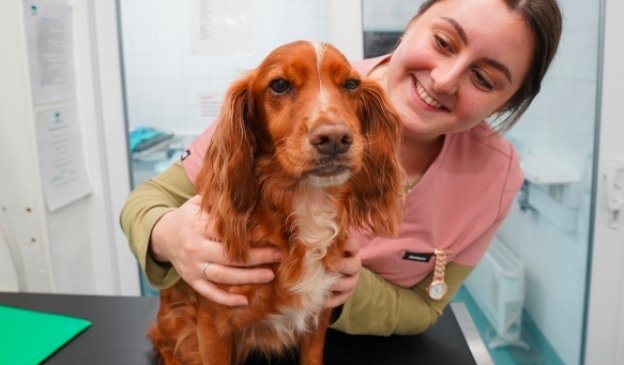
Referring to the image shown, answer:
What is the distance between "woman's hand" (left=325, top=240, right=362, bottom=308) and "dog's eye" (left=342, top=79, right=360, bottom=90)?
28cm

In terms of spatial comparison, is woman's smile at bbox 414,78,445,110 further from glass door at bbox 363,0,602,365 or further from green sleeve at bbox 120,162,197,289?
glass door at bbox 363,0,602,365

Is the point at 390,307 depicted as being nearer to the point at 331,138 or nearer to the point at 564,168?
the point at 331,138

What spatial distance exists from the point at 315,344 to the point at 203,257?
0.30 meters

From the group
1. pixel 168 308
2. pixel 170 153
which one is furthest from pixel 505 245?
pixel 168 308

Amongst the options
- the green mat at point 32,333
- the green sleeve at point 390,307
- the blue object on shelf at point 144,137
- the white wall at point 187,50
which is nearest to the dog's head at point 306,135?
the green sleeve at point 390,307

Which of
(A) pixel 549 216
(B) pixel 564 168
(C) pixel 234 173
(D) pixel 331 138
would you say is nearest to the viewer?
(D) pixel 331 138

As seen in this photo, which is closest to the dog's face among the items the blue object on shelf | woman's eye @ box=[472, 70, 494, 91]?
woman's eye @ box=[472, 70, 494, 91]

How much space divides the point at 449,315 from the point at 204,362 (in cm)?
71

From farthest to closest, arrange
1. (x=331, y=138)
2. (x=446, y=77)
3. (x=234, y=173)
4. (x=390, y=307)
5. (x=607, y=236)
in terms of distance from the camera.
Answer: (x=607, y=236) → (x=390, y=307) → (x=446, y=77) → (x=234, y=173) → (x=331, y=138)

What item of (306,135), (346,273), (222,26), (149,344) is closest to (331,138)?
(306,135)

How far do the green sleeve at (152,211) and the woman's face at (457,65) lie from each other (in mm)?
524

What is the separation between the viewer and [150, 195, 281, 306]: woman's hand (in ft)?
2.80

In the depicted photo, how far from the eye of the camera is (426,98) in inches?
41.9

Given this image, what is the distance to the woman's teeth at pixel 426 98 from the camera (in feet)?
3.47
